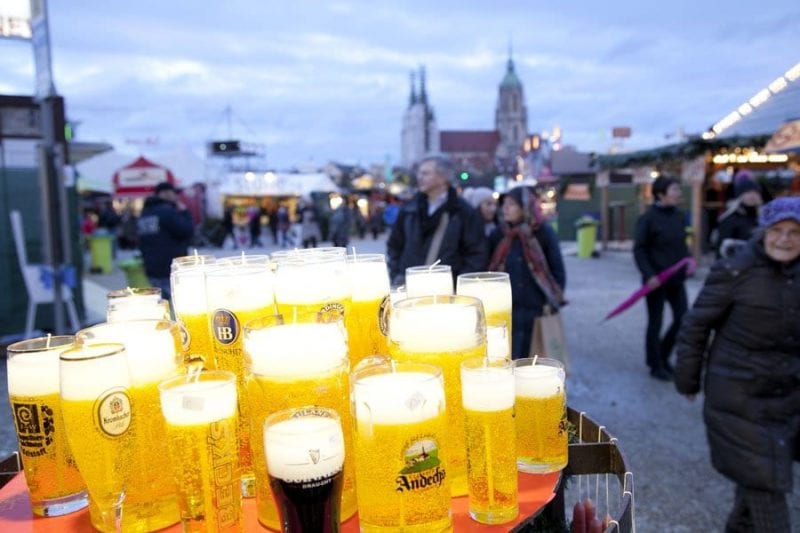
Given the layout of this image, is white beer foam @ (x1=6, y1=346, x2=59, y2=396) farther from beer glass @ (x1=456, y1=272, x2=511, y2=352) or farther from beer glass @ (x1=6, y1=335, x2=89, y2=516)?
beer glass @ (x1=456, y1=272, x2=511, y2=352)

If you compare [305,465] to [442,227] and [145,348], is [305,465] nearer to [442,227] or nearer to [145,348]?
[145,348]

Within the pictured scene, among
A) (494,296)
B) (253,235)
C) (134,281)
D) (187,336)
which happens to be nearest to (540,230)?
(494,296)

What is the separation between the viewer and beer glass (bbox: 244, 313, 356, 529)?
1.07 m

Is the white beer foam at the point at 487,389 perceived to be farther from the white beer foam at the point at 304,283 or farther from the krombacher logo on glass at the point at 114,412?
the krombacher logo on glass at the point at 114,412

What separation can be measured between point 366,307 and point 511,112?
97960mm

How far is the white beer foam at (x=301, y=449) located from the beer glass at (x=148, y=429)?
306 millimetres

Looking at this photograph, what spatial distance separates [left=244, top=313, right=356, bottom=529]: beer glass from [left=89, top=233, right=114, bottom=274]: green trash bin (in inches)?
592

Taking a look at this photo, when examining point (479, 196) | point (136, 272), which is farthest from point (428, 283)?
point (136, 272)

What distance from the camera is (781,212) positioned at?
2543 millimetres

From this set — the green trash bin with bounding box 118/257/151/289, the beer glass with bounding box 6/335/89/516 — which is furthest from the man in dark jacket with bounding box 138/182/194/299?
the beer glass with bounding box 6/335/89/516

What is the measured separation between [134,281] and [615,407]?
23.5 ft

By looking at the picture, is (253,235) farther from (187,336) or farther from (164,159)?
(187,336)

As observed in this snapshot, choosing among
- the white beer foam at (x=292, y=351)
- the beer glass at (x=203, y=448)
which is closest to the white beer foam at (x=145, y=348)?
the beer glass at (x=203, y=448)

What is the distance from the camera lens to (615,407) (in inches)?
193
